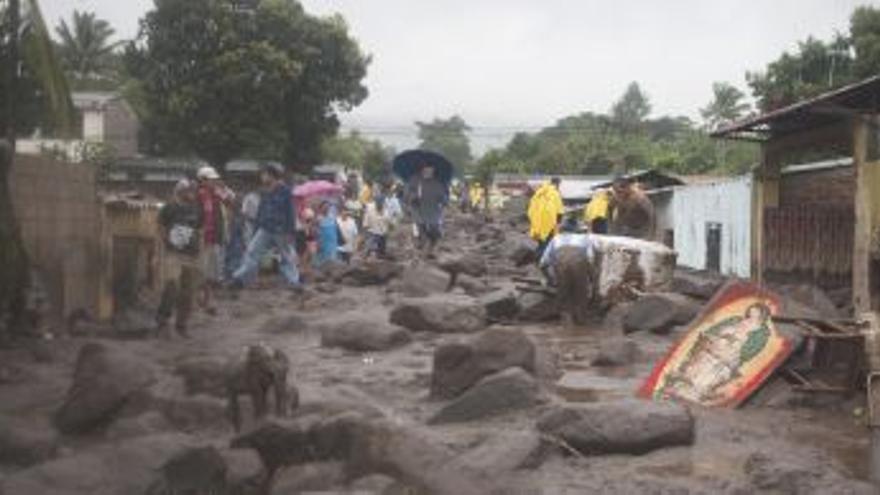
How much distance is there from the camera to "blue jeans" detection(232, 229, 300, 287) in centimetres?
1495

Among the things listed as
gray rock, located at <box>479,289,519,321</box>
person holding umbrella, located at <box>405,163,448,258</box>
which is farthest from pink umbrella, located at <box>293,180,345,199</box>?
gray rock, located at <box>479,289,519,321</box>

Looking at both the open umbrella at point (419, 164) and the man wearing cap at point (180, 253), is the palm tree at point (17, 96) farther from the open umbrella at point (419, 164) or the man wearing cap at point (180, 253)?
the open umbrella at point (419, 164)

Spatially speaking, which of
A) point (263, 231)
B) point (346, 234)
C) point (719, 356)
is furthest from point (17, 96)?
point (346, 234)

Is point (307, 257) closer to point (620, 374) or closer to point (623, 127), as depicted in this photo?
point (620, 374)

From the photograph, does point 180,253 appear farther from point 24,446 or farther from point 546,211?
point 546,211

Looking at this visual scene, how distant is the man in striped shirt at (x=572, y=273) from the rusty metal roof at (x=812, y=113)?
9.29 ft

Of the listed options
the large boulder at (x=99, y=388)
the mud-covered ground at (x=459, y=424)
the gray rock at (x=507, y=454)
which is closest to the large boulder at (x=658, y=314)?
the mud-covered ground at (x=459, y=424)

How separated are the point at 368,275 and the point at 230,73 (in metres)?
18.4

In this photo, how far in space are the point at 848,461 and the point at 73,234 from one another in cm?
789

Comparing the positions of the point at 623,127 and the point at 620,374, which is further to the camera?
the point at 623,127

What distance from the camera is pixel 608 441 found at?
6.46m

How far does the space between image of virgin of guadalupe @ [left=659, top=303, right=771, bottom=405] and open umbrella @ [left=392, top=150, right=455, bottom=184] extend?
519 inches

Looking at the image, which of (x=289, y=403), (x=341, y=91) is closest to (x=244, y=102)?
(x=341, y=91)

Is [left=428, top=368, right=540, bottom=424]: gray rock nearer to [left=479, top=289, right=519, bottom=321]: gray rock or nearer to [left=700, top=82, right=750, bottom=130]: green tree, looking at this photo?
[left=479, top=289, right=519, bottom=321]: gray rock
